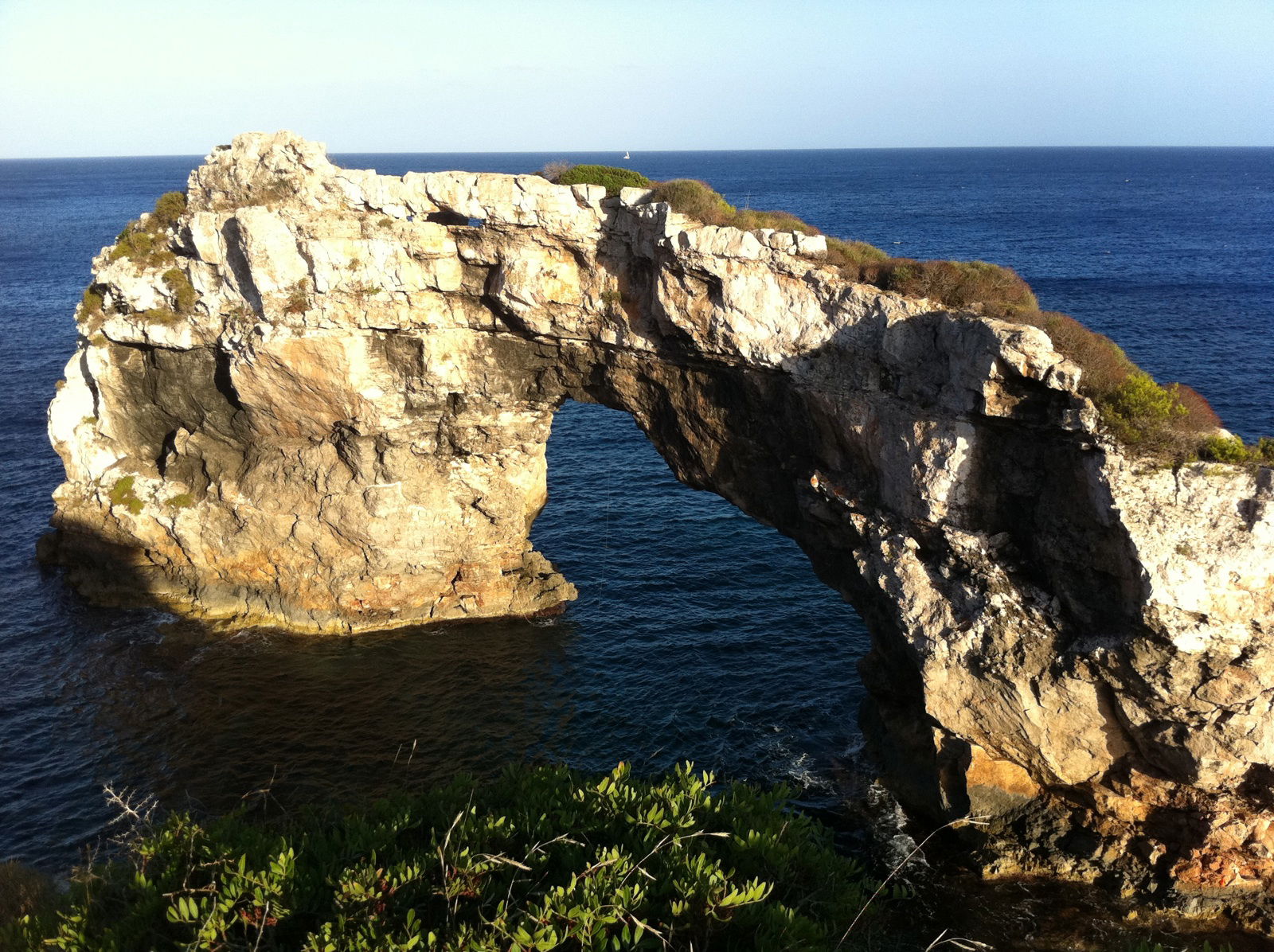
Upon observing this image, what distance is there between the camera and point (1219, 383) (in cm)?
5866

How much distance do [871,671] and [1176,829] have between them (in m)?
9.84

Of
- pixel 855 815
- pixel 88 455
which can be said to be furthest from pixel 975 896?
pixel 88 455

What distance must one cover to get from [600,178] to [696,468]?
482 inches

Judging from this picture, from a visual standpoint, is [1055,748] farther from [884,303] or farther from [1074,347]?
[884,303]

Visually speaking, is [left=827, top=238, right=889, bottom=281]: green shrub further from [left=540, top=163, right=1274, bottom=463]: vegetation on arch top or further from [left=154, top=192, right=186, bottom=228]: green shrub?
[left=154, top=192, right=186, bottom=228]: green shrub

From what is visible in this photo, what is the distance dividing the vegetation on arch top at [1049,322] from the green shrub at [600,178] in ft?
0.20

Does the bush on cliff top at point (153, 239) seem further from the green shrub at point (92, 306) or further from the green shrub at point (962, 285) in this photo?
the green shrub at point (962, 285)

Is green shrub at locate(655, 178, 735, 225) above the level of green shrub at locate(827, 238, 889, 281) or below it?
above

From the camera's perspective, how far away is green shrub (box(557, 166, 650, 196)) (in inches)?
1366

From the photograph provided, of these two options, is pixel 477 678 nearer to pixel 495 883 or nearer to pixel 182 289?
pixel 182 289

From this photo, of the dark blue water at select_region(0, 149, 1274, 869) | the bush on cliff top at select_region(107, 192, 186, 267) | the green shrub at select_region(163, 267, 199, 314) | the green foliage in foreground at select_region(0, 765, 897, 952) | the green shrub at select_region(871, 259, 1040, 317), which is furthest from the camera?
the bush on cliff top at select_region(107, 192, 186, 267)

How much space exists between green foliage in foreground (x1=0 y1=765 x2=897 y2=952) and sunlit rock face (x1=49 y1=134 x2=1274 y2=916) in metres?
10.5

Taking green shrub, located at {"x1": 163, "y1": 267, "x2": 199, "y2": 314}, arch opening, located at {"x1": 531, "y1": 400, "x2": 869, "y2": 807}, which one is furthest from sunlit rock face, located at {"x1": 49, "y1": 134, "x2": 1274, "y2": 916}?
arch opening, located at {"x1": 531, "y1": 400, "x2": 869, "y2": 807}

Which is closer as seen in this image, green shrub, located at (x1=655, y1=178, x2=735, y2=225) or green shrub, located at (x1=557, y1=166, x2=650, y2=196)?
green shrub, located at (x1=655, y1=178, x2=735, y2=225)
